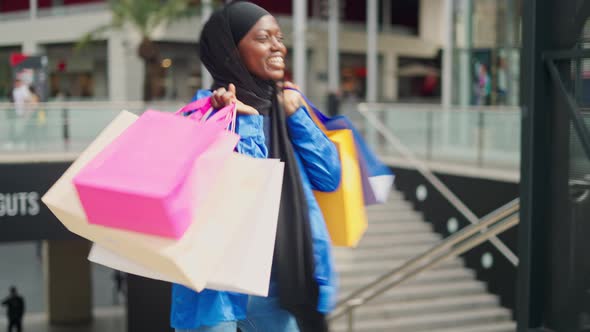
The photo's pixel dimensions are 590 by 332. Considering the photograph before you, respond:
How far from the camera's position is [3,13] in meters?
28.3

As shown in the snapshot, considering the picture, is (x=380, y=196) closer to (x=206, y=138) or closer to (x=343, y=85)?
(x=206, y=138)

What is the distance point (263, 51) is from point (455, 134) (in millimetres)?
9825

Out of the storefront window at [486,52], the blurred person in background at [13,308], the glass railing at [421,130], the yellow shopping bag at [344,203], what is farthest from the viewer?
the blurred person in background at [13,308]

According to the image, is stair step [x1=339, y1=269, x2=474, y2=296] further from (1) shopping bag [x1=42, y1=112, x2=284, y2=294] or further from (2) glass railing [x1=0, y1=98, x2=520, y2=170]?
(1) shopping bag [x1=42, y1=112, x2=284, y2=294]

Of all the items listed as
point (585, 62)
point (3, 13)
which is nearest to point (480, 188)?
point (585, 62)

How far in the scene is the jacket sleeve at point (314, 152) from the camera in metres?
2.79

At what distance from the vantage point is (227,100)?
8.43 feet

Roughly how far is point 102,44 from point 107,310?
32.7 ft

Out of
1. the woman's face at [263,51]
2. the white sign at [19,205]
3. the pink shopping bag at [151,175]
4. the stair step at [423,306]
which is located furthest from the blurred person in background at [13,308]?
the pink shopping bag at [151,175]

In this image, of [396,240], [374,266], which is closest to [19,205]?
[374,266]

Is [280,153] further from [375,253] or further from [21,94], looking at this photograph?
[21,94]

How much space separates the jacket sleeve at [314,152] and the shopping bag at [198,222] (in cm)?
49

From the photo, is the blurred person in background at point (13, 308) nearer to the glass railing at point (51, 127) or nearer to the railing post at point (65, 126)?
the glass railing at point (51, 127)

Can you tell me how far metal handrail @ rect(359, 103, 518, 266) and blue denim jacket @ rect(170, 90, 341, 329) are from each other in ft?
21.5
